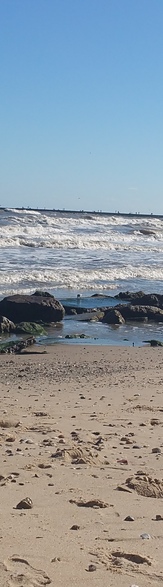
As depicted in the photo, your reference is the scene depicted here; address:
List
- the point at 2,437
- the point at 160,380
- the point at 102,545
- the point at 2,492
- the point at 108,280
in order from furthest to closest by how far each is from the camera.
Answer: the point at 108,280
the point at 160,380
the point at 2,437
the point at 2,492
the point at 102,545

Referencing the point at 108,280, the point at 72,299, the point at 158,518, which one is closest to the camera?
the point at 158,518

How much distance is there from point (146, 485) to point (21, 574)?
1.77 metres

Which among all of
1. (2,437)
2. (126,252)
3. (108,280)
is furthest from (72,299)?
(126,252)

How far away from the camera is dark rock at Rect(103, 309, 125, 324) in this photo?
1738 cm

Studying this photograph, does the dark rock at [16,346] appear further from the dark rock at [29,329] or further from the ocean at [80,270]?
the ocean at [80,270]

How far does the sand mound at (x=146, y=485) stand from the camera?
5.16 meters

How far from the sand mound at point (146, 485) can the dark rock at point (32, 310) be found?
11941 mm

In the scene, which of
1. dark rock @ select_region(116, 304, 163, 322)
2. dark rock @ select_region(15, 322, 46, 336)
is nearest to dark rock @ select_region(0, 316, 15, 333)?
dark rock @ select_region(15, 322, 46, 336)

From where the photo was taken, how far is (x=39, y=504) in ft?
15.8

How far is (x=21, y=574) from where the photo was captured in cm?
369

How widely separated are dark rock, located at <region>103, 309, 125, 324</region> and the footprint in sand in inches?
→ 535

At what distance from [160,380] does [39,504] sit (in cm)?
575

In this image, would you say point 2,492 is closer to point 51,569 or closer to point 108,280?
point 51,569

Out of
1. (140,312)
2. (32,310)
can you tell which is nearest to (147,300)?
(140,312)
